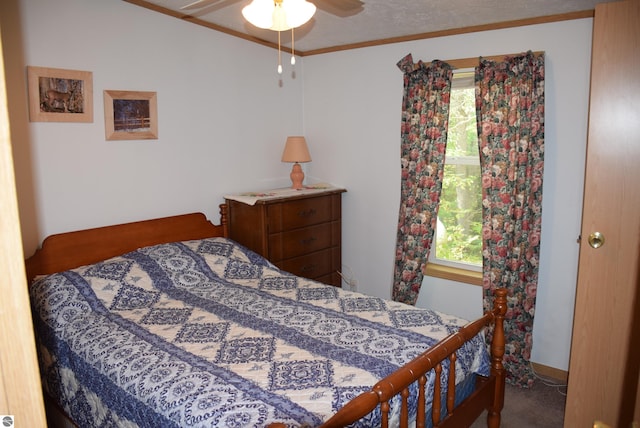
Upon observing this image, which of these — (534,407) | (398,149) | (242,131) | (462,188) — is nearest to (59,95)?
(242,131)

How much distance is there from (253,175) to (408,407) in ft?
8.15

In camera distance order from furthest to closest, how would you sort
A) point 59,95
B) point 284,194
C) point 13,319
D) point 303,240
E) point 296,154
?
1. point 296,154
2. point 303,240
3. point 284,194
4. point 59,95
5. point 13,319

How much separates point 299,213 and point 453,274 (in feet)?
4.17

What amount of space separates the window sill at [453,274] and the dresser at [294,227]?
84 centimetres

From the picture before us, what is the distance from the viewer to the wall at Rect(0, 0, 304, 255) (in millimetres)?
2615

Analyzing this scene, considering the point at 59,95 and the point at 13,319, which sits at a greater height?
the point at 59,95

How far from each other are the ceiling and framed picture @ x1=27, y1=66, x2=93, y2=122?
65cm

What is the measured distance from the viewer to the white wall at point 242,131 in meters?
2.69

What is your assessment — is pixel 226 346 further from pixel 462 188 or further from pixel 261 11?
pixel 462 188

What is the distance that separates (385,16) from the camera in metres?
3.04

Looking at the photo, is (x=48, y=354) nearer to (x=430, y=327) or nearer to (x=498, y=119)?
(x=430, y=327)

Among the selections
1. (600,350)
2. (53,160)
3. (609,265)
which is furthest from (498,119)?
(53,160)

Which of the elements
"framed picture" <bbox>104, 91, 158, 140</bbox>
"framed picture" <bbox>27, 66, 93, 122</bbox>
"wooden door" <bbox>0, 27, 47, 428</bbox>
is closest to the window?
"framed picture" <bbox>104, 91, 158, 140</bbox>

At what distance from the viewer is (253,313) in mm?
2498
